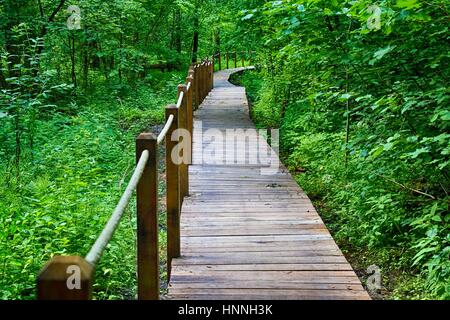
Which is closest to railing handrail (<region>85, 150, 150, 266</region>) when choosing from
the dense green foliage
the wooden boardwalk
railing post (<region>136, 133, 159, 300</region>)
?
railing post (<region>136, 133, 159, 300</region>)

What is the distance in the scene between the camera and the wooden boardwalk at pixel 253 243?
3605 mm

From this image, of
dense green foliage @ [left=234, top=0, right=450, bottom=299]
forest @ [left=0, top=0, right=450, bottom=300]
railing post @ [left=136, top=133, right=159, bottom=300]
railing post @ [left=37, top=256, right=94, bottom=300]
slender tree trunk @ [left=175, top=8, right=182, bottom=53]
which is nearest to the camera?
railing post @ [left=37, top=256, right=94, bottom=300]

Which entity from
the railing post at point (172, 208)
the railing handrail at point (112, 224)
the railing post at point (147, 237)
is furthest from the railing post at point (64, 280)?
the railing post at point (172, 208)

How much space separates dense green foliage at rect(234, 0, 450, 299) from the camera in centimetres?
387

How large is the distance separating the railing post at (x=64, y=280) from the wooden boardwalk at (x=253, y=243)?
228 cm

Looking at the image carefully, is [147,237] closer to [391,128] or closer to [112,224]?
[112,224]

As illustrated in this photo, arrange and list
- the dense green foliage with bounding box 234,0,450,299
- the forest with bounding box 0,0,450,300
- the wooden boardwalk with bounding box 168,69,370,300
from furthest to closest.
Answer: the forest with bounding box 0,0,450,300 < the dense green foliage with bounding box 234,0,450,299 < the wooden boardwalk with bounding box 168,69,370,300

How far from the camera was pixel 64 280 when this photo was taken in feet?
4.07

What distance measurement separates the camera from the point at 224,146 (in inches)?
374

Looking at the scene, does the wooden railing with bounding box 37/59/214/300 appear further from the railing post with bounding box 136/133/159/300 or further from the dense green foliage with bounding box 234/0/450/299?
the dense green foliage with bounding box 234/0/450/299

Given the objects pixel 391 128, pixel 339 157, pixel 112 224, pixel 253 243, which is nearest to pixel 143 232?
pixel 112 224

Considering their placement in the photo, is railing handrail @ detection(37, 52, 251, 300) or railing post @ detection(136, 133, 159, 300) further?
railing post @ detection(136, 133, 159, 300)

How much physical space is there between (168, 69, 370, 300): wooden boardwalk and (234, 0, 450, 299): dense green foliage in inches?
23.6
